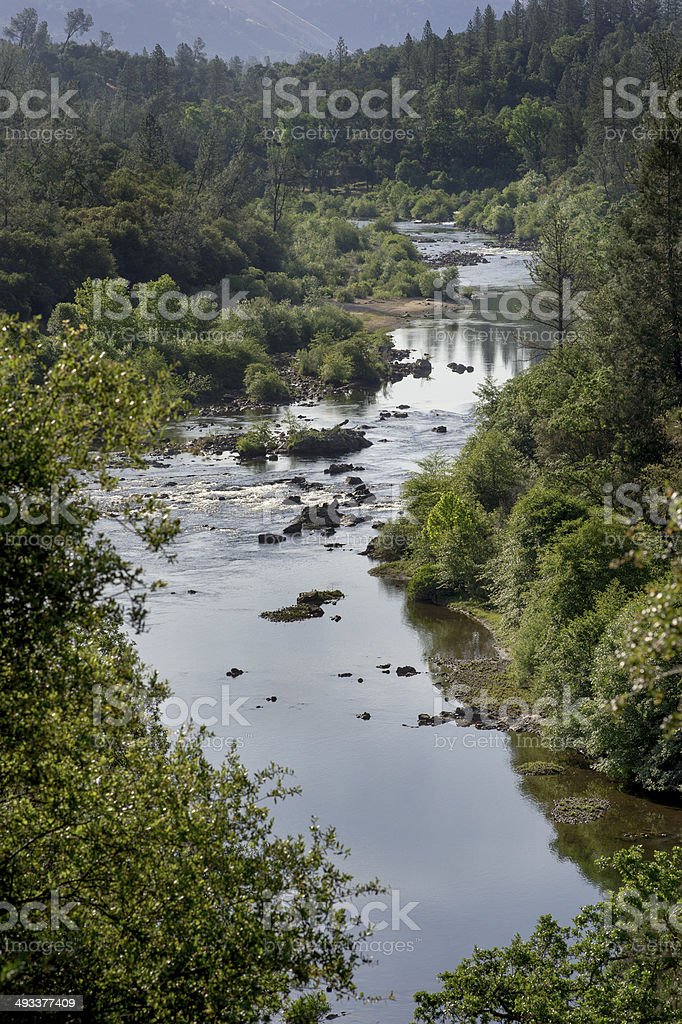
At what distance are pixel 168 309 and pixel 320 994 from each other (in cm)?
7361

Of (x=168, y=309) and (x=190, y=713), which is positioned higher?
(x=168, y=309)

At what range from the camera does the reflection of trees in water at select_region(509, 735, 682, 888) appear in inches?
1209

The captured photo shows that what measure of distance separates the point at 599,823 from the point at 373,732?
294 inches

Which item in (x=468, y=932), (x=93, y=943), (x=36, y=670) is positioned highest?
(x=36, y=670)

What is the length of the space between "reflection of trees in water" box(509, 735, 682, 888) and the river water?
0.17 ft

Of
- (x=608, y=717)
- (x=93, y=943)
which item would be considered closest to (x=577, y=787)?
(x=608, y=717)

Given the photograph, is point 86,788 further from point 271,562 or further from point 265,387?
point 265,387

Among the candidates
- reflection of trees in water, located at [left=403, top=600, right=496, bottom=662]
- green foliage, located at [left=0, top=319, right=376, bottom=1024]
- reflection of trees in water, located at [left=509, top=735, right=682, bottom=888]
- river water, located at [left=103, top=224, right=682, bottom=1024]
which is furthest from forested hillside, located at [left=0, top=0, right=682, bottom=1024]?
reflection of trees in water, located at [left=403, top=600, right=496, bottom=662]

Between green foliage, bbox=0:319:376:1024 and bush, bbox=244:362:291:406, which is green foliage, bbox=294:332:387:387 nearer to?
bush, bbox=244:362:291:406

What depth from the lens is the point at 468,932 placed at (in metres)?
27.8

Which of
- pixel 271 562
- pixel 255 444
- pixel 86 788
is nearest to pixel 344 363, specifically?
pixel 255 444

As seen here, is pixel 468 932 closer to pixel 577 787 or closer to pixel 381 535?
pixel 577 787

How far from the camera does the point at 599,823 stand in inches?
1266

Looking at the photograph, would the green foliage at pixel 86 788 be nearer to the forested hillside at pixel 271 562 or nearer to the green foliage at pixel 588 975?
the forested hillside at pixel 271 562
